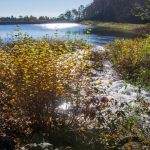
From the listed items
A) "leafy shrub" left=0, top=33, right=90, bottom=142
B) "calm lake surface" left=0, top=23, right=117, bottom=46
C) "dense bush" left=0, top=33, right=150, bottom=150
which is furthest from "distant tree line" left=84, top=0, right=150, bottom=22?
"leafy shrub" left=0, top=33, right=90, bottom=142

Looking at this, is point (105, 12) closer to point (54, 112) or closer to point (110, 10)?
point (110, 10)

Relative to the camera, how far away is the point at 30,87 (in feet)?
23.8

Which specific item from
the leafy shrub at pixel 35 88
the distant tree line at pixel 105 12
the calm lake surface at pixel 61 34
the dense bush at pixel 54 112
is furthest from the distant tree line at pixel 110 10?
the leafy shrub at pixel 35 88

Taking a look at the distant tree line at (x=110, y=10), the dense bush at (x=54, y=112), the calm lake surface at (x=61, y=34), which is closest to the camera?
the dense bush at (x=54, y=112)

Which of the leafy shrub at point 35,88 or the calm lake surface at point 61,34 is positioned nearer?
the leafy shrub at point 35,88

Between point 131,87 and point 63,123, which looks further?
point 131,87

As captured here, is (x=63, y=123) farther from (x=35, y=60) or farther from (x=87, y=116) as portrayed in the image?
(x=35, y=60)

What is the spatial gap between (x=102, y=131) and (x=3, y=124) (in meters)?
2.00

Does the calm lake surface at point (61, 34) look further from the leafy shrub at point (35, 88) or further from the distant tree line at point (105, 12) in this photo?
the distant tree line at point (105, 12)

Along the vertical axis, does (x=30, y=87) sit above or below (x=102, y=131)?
above

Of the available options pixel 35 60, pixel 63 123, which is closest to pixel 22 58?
pixel 35 60

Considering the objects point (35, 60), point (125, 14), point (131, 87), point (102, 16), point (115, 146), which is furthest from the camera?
point (102, 16)

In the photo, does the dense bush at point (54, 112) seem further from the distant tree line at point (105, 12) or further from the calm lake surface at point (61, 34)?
the distant tree line at point (105, 12)

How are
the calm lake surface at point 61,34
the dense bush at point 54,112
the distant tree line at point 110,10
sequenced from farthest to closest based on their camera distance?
1. the distant tree line at point 110,10
2. the calm lake surface at point 61,34
3. the dense bush at point 54,112
